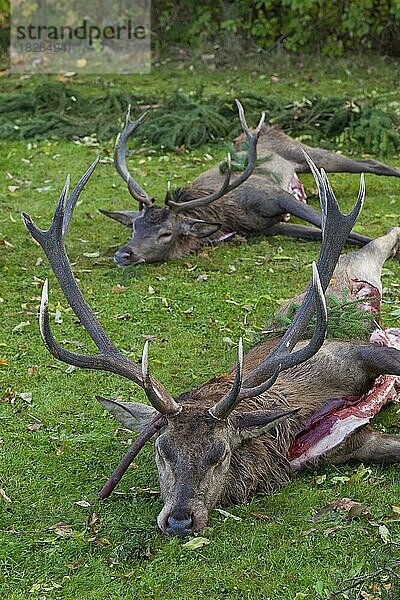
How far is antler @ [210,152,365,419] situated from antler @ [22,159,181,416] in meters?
0.28

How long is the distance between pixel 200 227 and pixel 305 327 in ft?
13.3

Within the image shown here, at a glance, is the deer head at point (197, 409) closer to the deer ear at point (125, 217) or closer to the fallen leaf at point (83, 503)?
the fallen leaf at point (83, 503)

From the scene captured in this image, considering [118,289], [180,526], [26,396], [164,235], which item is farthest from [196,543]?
[164,235]

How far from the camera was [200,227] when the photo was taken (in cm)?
891

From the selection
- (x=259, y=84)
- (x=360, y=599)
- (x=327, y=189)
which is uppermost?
(x=327, y=189)

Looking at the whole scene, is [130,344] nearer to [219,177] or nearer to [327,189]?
[327,189]

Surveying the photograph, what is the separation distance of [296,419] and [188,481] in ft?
2.72

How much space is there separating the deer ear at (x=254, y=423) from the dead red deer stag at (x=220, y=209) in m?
3.85

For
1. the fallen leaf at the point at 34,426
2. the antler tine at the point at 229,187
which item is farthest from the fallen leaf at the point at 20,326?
the antler tine at the point at 229,187

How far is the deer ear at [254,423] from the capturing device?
4.71 meters

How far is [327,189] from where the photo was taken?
16.6ft

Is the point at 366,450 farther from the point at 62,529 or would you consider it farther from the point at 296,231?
the point at 296,231

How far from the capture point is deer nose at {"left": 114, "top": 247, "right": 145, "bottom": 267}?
27.7 feet

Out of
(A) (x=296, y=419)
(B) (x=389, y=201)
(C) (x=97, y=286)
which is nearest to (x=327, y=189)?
(A) (x=296, y=419)
